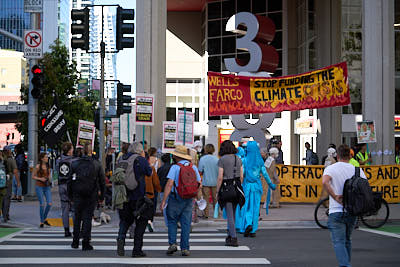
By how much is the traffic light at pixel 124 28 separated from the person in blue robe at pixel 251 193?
18.0 feet

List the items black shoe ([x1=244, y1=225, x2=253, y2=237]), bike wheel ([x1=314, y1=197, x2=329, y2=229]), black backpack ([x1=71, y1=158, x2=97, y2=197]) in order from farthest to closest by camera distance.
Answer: bike wheel ([x1=314, y1=197, x2=329, y2=229]) < black shoe ([x1=244, y1=225, x2=253, y2=237]) < black backpack ([x1=71, y1=158, x2=97, y2=197])

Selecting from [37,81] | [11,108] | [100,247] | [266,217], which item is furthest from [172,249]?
[11,108]

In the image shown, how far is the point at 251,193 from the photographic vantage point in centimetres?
1376

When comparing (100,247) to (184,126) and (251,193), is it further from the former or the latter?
(184,126)

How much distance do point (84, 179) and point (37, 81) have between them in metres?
11.7

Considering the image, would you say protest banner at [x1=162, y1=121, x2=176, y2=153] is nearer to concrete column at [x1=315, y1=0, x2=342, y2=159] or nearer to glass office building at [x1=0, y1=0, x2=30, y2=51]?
concrete column at [x1=315, y1=0, x2=342, y2=159]

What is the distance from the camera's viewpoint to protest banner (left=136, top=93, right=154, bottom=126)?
69.2ft

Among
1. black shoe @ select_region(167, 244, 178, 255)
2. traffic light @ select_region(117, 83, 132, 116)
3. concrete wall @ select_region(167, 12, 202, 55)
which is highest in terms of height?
concrete wall @ select_region(167, 12, 202, 55)

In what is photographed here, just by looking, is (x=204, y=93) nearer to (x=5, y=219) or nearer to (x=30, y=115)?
(x=30, y=115)

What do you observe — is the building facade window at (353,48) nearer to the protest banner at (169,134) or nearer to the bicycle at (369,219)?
the protest banner at (169,134)

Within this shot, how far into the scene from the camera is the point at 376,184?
21438 mm

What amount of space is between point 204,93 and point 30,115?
88.6ft

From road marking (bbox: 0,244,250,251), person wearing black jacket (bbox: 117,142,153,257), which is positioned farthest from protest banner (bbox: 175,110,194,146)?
person wearing black jacket (bbox: 117,142,153,257)

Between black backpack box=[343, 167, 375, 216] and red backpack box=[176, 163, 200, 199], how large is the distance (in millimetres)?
3083
